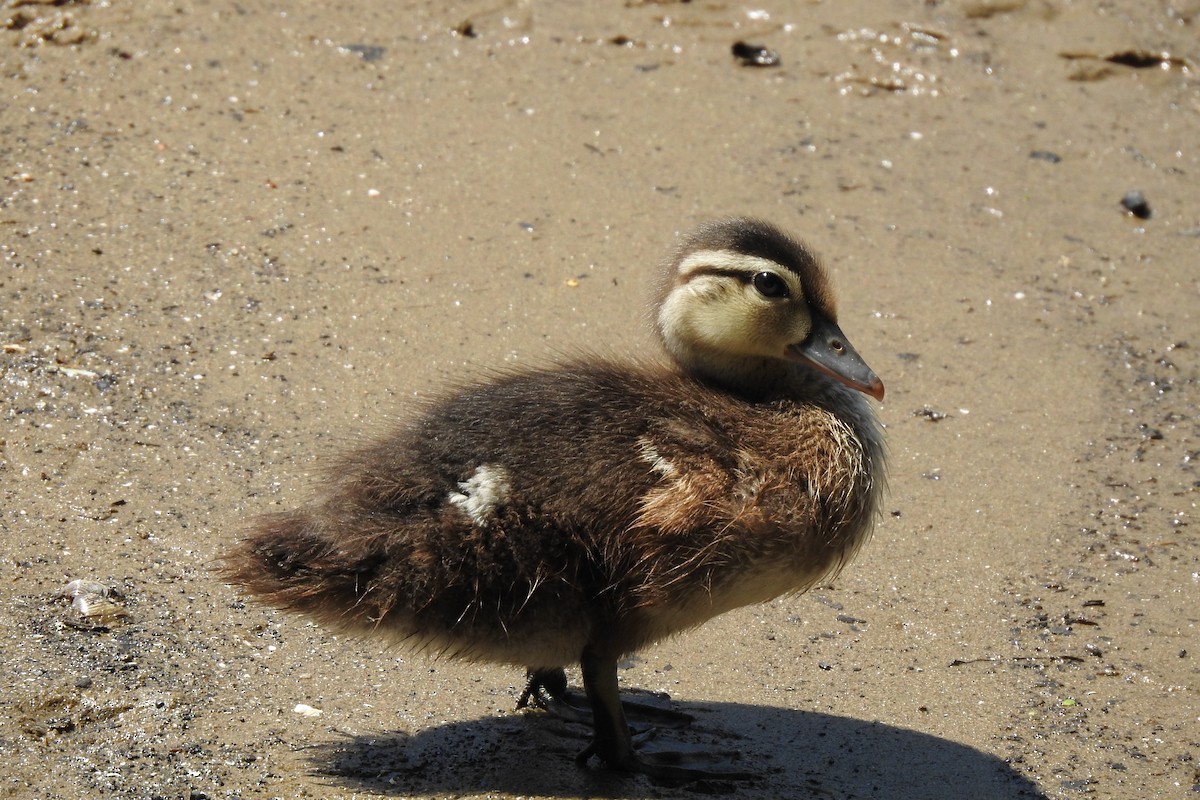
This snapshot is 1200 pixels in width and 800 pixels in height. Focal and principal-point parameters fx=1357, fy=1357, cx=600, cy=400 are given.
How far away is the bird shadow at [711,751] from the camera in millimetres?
4367

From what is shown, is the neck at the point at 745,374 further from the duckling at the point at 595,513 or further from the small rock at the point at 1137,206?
the small rock at the point at 1137,206

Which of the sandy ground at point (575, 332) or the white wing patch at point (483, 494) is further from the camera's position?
the sandy ground at point (575, 332)

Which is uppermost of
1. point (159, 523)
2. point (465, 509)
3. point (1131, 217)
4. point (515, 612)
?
point (465, 509)

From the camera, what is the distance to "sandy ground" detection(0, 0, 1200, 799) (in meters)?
4.63

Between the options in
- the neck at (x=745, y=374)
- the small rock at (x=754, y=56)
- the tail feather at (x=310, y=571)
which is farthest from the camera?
the small rock at (x=754, y=56)

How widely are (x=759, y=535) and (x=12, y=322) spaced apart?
389cm

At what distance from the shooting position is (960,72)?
9422 mm

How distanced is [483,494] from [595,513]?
13.6 inches

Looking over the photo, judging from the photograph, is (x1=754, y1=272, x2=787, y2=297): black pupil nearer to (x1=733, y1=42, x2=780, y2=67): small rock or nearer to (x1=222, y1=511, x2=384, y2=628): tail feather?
(x1=222, y1=511, x2=384, y2=628): tail feather

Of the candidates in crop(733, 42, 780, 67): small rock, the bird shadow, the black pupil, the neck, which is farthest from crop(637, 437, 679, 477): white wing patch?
crop(733, 42, 780, 67): small rock

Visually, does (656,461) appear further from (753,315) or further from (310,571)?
(310,571)

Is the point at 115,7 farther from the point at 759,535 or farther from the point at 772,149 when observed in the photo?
the point at 759,535

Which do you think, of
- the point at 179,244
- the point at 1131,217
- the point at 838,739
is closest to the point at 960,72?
Answer: the point at 1131,217

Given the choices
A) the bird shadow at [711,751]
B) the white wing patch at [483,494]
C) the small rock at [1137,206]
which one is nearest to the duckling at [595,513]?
the white wing patch at [483,494]
